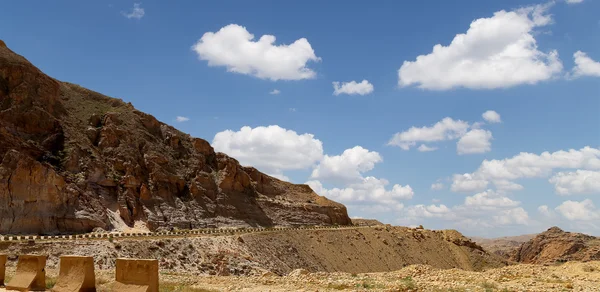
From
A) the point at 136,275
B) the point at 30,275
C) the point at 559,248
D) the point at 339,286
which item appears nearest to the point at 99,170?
the point at 30,275

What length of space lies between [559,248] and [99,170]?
68194 millimetres

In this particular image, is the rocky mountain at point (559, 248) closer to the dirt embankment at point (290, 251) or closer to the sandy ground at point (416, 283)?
the dirt embankment at point (290, 251)

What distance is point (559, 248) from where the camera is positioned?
277ft

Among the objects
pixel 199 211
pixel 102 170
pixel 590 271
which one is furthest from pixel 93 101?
pixel 590 271

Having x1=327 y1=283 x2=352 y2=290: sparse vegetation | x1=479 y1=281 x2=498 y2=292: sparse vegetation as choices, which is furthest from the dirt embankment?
x1=479 y1=281 x2=498 y2=292: sparse vegetation

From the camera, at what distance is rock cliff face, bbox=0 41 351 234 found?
171 ft

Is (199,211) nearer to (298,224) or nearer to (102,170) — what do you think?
(102,170)

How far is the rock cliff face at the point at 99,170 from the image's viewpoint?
52156 mm

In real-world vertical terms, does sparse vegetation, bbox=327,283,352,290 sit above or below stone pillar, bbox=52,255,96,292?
below

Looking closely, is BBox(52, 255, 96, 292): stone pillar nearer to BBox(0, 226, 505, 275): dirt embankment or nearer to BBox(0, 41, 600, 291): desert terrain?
BBox(0, 41, 600, 291): desert terrain

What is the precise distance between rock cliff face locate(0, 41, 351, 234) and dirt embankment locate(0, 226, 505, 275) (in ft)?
38.0

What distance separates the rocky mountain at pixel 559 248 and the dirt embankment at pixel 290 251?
8.50 m

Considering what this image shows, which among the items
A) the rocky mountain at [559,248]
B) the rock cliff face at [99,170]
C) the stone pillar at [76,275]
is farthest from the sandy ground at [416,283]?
the rocky mountain at [559,248]

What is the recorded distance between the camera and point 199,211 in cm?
7169
